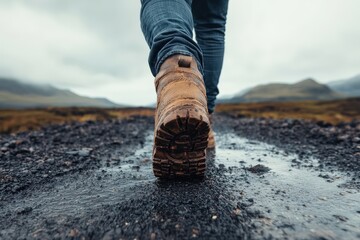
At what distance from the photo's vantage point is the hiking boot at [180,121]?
166 centimetres

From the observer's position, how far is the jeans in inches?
77.7

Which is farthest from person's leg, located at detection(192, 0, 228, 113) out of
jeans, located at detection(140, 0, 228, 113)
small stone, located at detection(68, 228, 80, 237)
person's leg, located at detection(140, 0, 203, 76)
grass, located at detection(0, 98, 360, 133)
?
grass, located at detection(0, 98, 360, 133)

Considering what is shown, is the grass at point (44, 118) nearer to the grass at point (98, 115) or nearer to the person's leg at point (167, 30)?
the grass at point (98, 115)

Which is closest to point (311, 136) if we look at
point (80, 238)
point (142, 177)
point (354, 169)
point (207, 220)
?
point (354, 169)

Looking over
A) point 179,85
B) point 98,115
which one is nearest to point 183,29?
point 179,85

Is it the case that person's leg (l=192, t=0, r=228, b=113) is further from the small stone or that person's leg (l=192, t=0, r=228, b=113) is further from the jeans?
the small stone

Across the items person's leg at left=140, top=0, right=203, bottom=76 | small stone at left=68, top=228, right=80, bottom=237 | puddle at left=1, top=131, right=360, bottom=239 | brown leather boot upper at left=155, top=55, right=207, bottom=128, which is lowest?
puddle at left=1, top=131, right=360, bottom=239

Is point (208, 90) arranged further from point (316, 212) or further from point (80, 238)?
point (80, 238)

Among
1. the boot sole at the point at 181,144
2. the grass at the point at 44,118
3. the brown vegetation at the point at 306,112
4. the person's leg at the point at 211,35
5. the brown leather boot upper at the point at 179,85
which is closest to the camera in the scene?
the boot sole at the point at 181,144

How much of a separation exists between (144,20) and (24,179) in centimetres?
165

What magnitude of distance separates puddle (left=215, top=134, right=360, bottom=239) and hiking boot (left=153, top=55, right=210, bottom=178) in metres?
0.40

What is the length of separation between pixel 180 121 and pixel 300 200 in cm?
88

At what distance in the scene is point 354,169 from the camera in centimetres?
252

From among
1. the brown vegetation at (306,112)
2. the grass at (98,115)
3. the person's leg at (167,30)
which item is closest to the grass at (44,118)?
the grass at (98,115)
